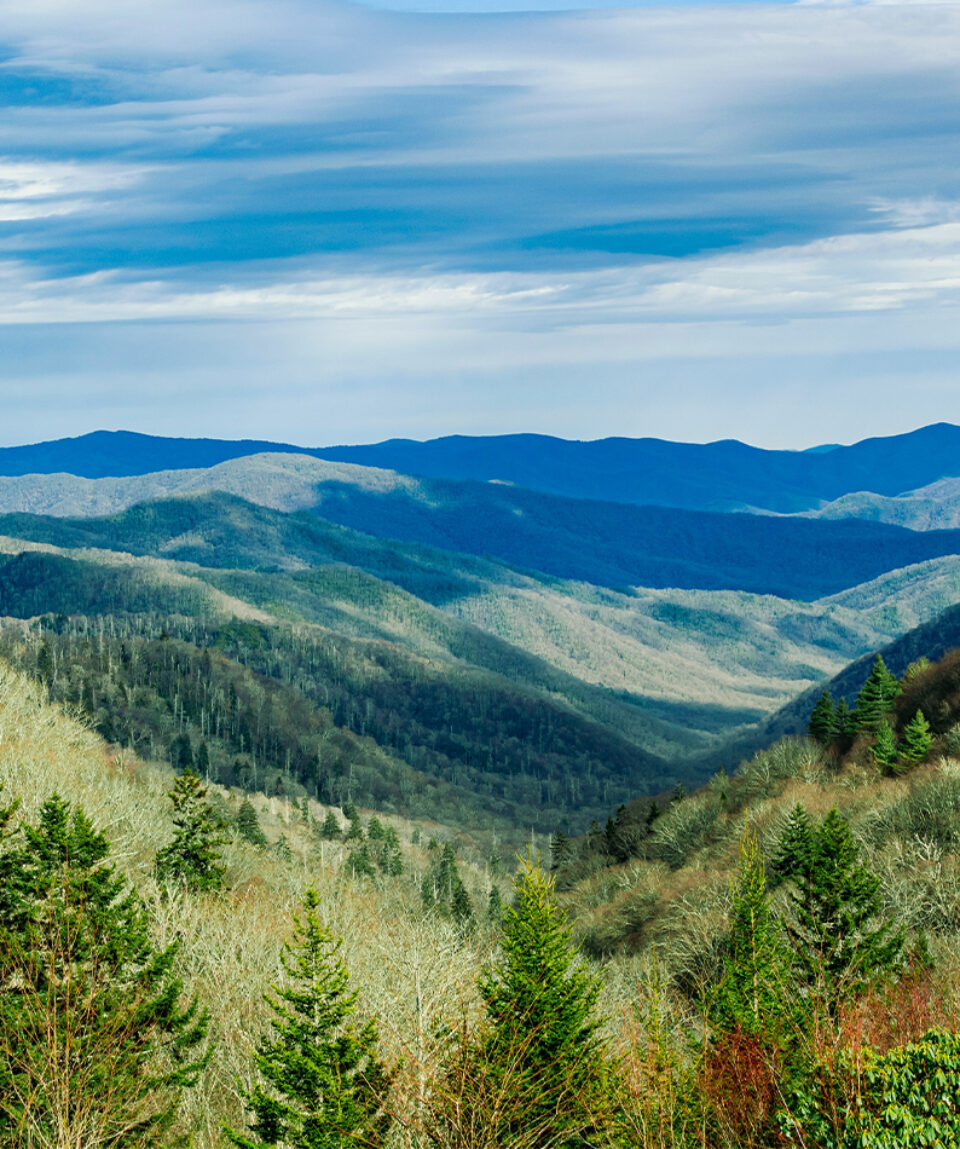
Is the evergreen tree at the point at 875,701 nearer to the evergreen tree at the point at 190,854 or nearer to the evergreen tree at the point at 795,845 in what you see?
the evergreen tree at the point at 795,845

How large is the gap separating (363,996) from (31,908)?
1252cm

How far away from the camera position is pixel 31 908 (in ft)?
110

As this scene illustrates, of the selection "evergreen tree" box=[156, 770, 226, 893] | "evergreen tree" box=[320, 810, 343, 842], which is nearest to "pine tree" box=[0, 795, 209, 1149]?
"evergreen tree" box=[156, 770, 226, 893]

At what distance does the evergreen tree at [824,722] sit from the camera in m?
95.6

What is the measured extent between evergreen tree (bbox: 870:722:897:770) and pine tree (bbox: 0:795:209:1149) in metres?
52.0

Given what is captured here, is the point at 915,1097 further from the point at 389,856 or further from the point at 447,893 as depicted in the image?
the point at 389,856

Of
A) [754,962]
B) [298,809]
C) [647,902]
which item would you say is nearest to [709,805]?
[647,902]

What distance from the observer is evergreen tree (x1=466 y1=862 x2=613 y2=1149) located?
25.1m

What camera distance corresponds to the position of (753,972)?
29984mm

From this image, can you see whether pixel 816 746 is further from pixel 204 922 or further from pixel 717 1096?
pixel 717 1096

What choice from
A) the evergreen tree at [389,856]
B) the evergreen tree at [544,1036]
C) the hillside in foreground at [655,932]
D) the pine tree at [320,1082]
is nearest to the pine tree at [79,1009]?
the hillside in foreground at [655,932]

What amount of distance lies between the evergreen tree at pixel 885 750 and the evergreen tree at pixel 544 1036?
171 feet

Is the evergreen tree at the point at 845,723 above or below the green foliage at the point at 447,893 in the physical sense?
above

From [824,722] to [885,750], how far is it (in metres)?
22.3
